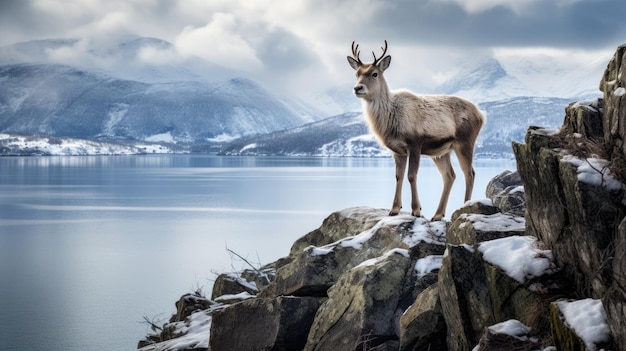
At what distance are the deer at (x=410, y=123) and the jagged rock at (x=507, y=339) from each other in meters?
6.50

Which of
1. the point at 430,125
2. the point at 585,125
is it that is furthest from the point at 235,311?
the point at 585,125

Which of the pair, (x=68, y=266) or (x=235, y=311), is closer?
(x=235, y=311)

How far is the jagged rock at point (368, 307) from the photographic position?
12.4m

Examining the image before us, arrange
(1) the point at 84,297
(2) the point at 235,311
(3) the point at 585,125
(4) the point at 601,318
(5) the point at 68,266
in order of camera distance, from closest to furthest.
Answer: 1. (4) the point at 601,318
2. (3) the point at 585,125
3. (2) the point at 235,311
4. (1) the point at 84,297
5. (5) the point at 68,266

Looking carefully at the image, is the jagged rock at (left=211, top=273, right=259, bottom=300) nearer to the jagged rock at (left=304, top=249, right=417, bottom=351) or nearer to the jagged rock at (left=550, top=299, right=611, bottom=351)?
the jagged rock at (left=304, top=249, right=417, bottom=351)

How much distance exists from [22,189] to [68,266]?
7623 centimetres

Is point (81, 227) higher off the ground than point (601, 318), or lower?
lower

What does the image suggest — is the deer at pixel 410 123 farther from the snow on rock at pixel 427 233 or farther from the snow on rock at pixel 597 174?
the snow on rock at pixel 597 174

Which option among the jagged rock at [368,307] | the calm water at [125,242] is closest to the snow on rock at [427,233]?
the jagged rock at [368,307]

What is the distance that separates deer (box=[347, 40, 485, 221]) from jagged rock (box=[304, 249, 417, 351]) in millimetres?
3019

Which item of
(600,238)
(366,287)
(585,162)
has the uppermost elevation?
(585,162)

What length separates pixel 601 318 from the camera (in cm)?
819

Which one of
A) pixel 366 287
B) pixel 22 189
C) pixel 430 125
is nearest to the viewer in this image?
pixel 366 287

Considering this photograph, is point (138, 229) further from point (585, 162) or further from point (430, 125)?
point (585, 162)
